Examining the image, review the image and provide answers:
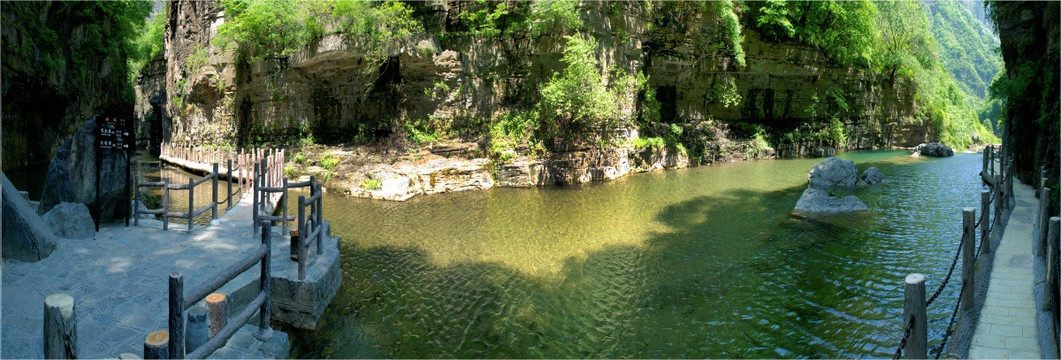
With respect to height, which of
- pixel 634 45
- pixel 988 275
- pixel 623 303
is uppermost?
pixel 634 45

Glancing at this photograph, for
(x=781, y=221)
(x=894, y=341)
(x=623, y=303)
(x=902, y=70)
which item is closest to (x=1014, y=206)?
(x=781, y=221)

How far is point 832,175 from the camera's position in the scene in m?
19.2

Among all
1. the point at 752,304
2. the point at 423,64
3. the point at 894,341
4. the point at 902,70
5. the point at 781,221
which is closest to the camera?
the point at 894,341

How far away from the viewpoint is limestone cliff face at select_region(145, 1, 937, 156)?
22297 millimetres

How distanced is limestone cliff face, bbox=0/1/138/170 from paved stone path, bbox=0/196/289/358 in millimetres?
14439

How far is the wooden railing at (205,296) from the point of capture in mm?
4500

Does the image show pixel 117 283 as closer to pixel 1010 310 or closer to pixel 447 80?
pixel 1010 310

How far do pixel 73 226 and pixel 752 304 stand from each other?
10.4m

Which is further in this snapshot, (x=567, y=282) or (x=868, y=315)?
(x=567, y=282)

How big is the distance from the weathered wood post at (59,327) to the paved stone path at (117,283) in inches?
72.7

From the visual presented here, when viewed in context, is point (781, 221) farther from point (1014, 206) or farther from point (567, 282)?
point (567, 282)

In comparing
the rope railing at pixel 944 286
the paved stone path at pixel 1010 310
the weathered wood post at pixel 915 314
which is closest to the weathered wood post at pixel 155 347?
the rope railing at pixel 944 286

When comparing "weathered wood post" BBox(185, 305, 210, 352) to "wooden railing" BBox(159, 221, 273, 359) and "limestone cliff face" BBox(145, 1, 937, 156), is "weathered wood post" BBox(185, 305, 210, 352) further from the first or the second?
"limestone cliff face" BBox(145, 1, 937, 156)

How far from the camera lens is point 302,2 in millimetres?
21844
